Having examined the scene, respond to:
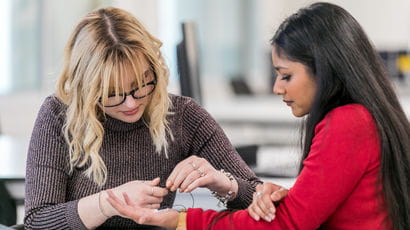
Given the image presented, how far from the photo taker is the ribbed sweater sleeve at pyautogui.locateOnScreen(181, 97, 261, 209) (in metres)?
1.76

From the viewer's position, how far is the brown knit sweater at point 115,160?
1.59 m

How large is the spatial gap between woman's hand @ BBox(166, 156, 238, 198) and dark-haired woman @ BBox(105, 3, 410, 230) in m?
0.12

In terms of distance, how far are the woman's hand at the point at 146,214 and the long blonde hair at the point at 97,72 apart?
0.90ft

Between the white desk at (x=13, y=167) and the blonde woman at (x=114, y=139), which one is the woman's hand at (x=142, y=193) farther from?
the white desk at (x=13, y=167)

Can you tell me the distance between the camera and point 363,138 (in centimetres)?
123

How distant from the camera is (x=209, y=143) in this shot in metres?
1.78

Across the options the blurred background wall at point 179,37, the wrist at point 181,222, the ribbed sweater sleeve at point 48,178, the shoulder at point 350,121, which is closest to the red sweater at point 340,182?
the shoulder at point 350,121

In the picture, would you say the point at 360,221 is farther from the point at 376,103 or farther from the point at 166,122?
the point at 166,122

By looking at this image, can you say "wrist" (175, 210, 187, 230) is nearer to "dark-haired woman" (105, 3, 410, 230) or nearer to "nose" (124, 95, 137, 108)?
"dark-haired woman" (105, 3, 410, 230)

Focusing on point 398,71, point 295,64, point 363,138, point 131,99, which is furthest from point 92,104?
point 398,71

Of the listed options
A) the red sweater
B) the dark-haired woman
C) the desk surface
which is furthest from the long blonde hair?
the desk surface

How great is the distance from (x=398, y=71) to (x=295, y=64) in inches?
174

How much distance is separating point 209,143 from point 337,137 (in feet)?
1.98

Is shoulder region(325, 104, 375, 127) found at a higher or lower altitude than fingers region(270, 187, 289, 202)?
higher
